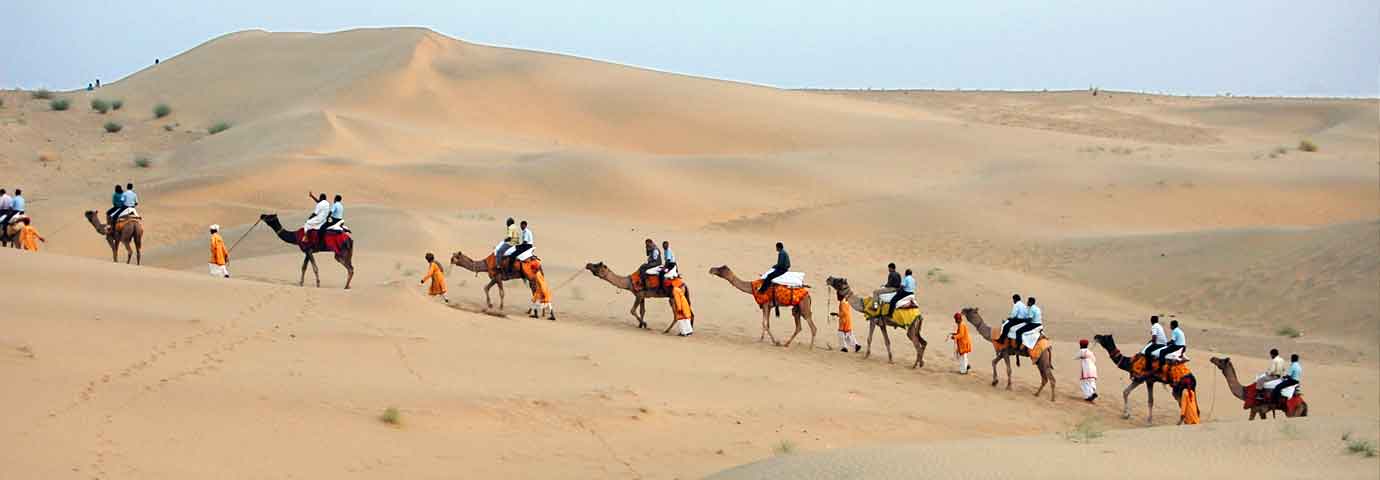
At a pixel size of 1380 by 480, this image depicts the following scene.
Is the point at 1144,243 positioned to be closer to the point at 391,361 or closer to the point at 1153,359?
the point at 1153,359

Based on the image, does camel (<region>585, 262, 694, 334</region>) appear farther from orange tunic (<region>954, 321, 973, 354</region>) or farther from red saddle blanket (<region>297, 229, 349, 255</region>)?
orange tunic (<region>954, 321, 973, 354</region>)

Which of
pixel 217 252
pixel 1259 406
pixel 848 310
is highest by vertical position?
pixel 217 252

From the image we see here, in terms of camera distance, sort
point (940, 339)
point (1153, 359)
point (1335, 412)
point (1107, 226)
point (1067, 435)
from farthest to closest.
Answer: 1. point (1107, 226)
2. point (940, 339)
3. point (1335, 412)
4. point (1153, 359)
5. point (1067, 435)

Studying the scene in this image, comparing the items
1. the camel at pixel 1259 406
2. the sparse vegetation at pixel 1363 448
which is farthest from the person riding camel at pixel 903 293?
the sparse vegetation at pixel 1363 448

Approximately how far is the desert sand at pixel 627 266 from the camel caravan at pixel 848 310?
1.70ft

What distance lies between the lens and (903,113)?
216ft

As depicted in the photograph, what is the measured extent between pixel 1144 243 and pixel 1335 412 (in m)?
14.5

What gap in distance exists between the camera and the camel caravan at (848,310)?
66.2 feet

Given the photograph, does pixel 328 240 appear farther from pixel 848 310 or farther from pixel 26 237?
pixel 848 310

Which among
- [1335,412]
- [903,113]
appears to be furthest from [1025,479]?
[903,113]

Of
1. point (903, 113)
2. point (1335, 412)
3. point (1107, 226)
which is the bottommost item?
point (1335, 412)

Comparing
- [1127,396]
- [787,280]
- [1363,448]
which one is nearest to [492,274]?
[787,280]

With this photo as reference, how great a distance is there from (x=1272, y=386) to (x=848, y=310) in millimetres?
6630

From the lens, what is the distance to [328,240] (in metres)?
25.3
